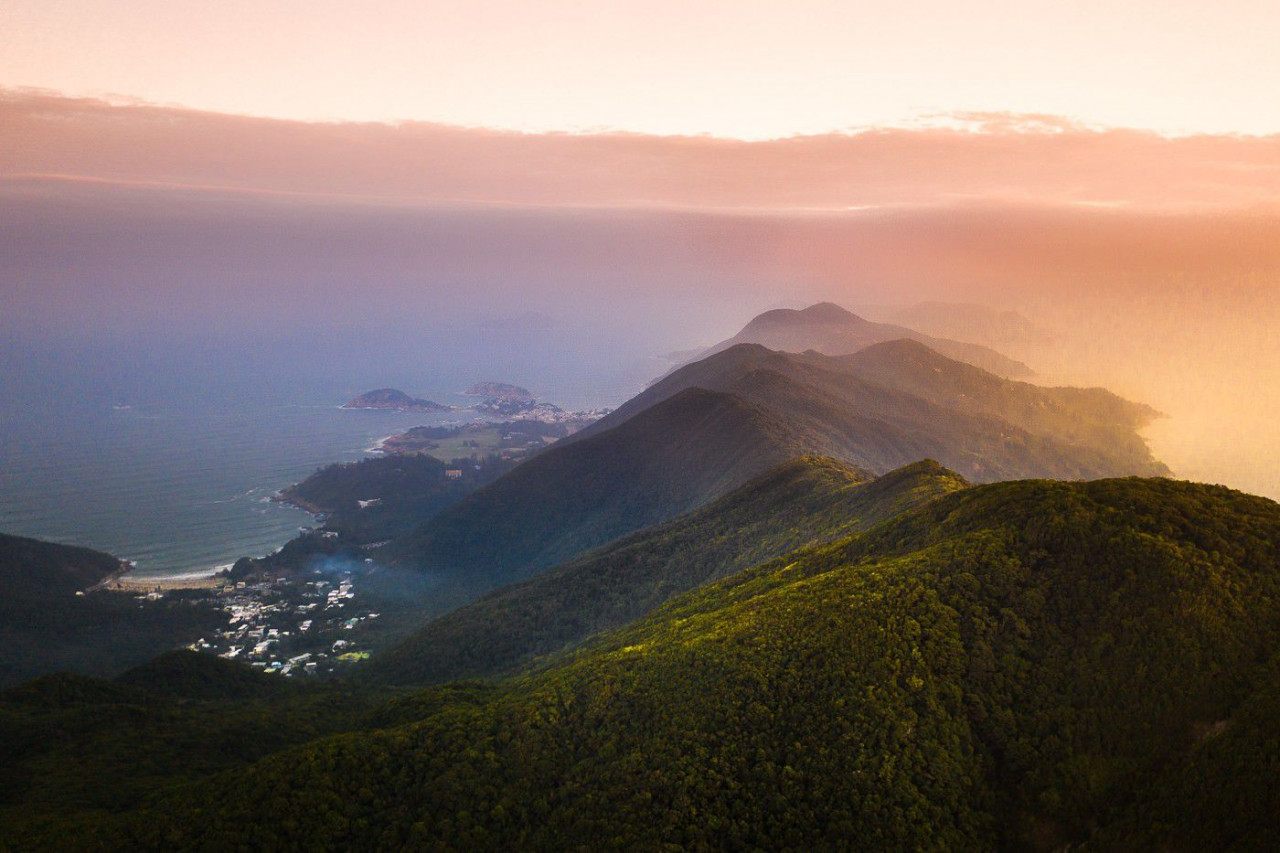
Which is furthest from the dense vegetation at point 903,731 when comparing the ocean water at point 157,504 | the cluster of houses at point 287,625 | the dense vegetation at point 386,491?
the ocean water at point 157,504

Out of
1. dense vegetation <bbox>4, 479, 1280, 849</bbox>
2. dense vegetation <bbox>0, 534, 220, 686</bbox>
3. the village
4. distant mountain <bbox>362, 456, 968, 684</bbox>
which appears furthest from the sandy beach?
dense vegetation <bbox>4, 479, 1280, 849</bbox>

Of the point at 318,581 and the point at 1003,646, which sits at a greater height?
the point at 1003,646

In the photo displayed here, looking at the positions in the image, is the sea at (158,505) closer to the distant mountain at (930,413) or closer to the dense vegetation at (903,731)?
the distant mountain at (930,413)

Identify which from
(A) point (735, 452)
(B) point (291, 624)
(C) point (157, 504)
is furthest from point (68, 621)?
(A) point (735, 452)

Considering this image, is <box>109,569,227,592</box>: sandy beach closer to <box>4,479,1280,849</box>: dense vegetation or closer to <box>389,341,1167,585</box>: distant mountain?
<box>389,341,1167,585</box>: distant mountain

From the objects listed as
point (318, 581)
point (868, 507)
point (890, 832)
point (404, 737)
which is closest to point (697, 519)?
point (868, 507)

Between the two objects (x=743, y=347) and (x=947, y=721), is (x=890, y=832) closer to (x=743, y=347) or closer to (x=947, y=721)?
(x=947, y=721)

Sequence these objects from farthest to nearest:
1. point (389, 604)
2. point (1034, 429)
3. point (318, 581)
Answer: point (1034, 429)
point (318, 581)
point (389, 604)
